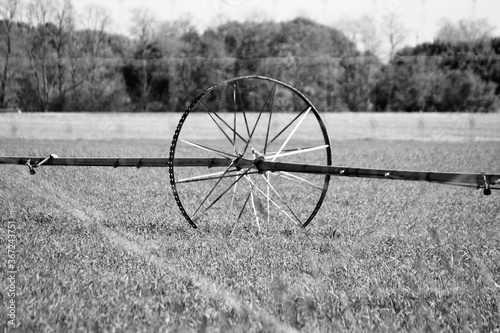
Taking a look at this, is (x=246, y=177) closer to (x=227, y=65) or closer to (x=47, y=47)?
(x=47, y=47)

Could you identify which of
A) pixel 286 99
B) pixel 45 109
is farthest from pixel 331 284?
pixel 286 99

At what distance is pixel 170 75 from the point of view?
83.8ft

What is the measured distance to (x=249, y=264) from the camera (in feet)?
15.9

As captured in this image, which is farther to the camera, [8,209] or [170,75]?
[170,75]

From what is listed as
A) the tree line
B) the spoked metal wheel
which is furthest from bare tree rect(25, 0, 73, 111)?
the spoked metal wheel

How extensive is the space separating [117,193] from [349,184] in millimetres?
3544

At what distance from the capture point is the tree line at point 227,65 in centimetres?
1969

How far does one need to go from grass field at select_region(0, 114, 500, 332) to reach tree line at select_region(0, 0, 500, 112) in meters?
11.1

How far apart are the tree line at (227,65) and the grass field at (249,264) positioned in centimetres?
1106

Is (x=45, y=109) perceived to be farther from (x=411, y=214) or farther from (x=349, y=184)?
(x=411, y=214)

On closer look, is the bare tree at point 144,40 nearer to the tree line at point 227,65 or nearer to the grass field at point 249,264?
the tree line at point 227,65

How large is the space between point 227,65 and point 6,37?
10.8m

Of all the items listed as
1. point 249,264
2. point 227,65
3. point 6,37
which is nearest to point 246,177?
point 249,264

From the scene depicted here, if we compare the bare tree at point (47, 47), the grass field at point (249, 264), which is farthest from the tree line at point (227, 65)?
the grass field at point (249, 264)
